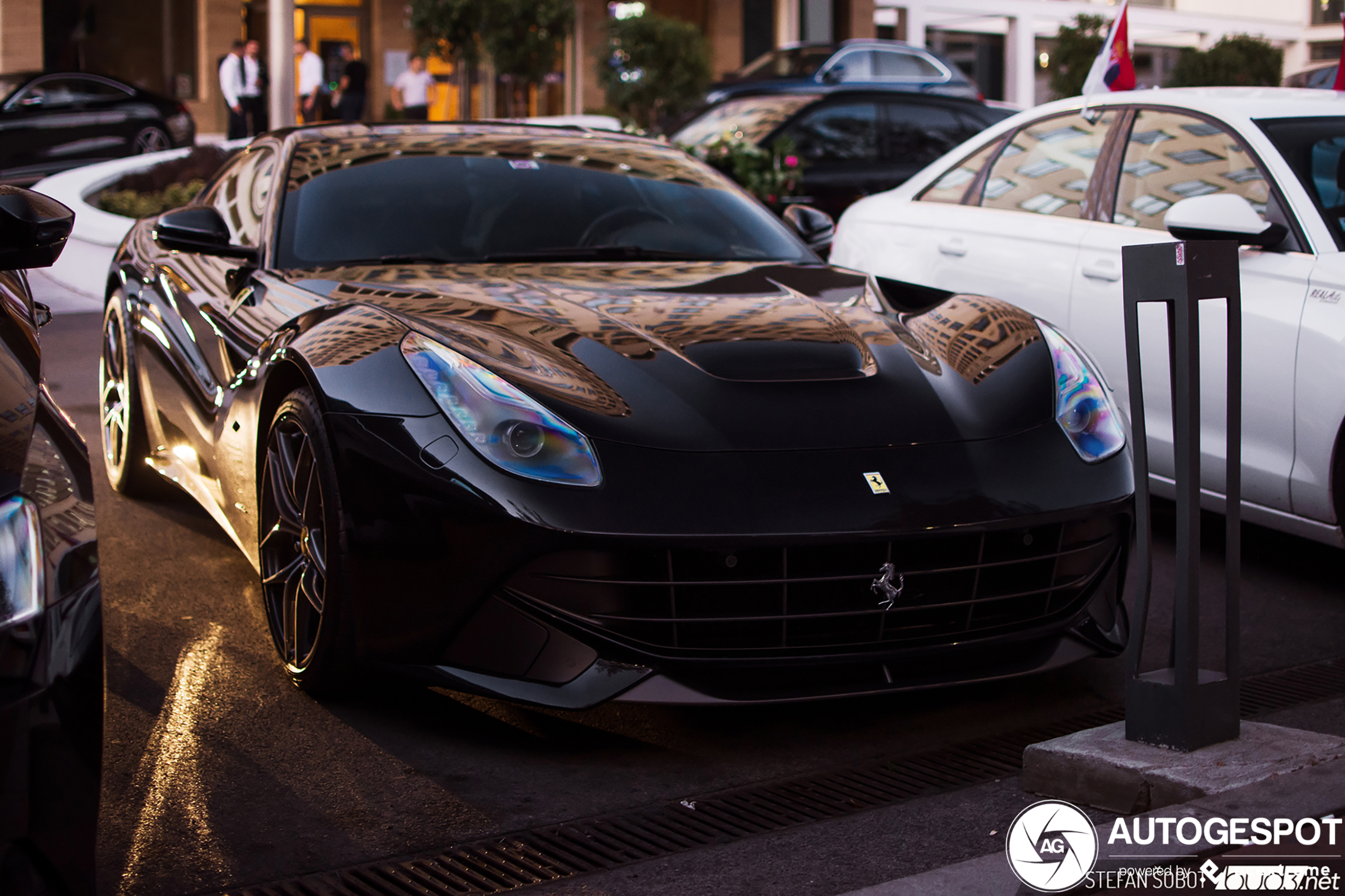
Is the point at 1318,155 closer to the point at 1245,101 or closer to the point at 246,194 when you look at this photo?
the point at 1245,101

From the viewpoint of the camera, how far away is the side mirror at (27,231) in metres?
2.26

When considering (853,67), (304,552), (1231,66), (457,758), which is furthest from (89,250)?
(1231,66)

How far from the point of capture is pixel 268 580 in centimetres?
364

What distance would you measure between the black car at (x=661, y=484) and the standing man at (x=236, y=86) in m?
15.2

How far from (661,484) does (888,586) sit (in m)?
0.51

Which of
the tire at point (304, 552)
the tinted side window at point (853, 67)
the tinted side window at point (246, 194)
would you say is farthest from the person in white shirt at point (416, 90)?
the tire at point (304, 552)

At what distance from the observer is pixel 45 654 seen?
186cm

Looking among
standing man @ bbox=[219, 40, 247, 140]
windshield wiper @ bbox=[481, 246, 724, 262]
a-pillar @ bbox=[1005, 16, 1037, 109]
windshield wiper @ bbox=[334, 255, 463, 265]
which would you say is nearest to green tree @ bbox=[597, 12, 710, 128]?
standing man @ bbox=[219, 40, 247, 140]

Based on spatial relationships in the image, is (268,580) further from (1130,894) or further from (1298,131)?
(1298,131)

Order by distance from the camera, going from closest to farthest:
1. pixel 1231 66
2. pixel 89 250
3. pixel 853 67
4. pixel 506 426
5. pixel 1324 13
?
pixel 506 426 → pixel 89 250 → pixel 853 67 → pixel 1231 66 → pixel 1324 13

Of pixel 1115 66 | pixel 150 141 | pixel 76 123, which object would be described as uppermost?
pixel 76 123

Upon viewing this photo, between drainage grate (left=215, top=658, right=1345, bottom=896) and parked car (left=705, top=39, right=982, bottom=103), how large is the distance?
14.8m

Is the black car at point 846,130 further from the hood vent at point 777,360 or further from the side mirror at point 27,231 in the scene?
the side mirror at point 27,231

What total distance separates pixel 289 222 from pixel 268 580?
3.87 ft
